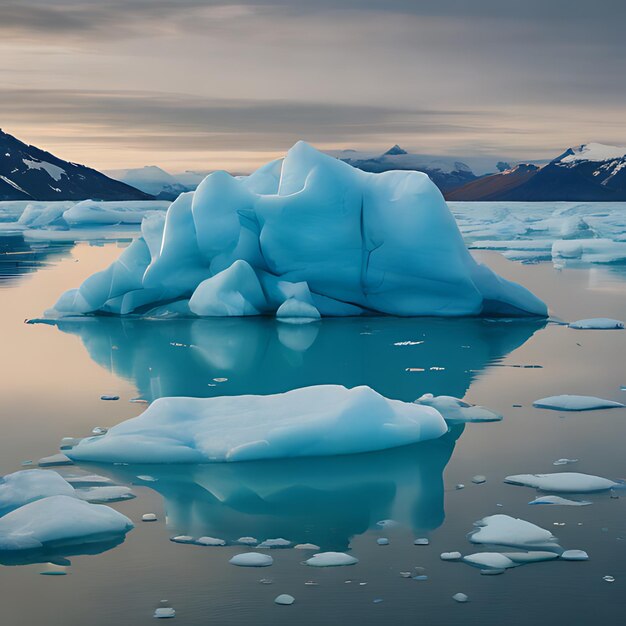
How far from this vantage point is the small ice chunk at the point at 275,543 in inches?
169

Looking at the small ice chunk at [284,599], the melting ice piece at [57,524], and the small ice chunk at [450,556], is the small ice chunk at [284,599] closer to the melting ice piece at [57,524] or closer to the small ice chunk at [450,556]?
the small ice chunk at [450,556]

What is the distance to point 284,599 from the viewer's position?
3.74 meters

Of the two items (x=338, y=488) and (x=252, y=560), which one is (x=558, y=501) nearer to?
(x=338, y=488)

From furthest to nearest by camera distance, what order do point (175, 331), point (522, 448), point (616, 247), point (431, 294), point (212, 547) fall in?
point (616, 247)
point (431, 294)
point (175, 331)
point (522, 448)
point (212, 547)

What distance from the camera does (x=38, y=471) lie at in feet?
16.3

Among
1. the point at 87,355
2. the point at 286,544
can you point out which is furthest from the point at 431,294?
the point at 286,544

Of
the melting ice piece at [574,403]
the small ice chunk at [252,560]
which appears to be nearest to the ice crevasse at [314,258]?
the melting ice piece at [574,403]

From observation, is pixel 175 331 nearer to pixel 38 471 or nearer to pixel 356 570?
pixel 38 471

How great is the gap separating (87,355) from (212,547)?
227 inches

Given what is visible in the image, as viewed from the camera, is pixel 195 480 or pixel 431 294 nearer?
pixel 195 480

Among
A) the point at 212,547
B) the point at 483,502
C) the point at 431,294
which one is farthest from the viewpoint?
the point at 431,294

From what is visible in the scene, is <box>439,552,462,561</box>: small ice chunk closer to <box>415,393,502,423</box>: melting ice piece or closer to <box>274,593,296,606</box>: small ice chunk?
<box>274,593,296,606</box>: small ice chunk

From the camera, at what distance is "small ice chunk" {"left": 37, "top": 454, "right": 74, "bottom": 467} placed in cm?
559

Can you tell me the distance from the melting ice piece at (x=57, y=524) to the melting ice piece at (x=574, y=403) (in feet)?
12.0
